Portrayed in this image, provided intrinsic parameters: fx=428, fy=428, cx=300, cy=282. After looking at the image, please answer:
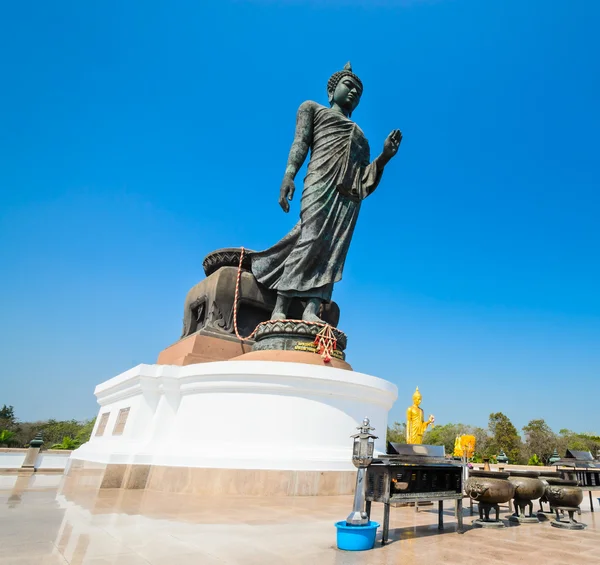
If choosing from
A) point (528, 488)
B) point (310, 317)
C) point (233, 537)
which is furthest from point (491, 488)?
point (310, 317)

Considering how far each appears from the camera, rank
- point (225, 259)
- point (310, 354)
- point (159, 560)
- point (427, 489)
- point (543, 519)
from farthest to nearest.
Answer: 1. point (225, 259)
2. point (310, 354)
3. point (543, 519)
4. point (427, 489)
5. point (159, 560)

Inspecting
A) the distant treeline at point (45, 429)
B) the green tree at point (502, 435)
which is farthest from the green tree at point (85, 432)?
the green tree at point (502, 435)

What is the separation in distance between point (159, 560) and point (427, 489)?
92.3 inches

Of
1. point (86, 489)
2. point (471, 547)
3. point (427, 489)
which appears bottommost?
point (86, 489)

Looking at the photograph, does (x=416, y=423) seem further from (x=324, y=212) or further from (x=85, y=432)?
(x=85, y=432)

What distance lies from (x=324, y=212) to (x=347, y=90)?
3.05 meters

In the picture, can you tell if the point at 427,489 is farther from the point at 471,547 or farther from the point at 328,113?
the point at 328,113

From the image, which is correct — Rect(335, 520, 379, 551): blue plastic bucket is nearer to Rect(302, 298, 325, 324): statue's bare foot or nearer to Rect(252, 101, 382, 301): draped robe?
Rect(302, 298, 325, 324): statue's bare foot

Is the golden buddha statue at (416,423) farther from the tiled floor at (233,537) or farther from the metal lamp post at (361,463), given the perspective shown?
the metal lamp post at (361,463)

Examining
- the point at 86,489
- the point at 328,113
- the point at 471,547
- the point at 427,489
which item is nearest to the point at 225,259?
the point at 328,113

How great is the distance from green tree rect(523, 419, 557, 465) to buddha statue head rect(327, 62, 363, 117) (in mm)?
33391

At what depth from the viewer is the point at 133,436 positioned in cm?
657

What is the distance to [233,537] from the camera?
126 inches

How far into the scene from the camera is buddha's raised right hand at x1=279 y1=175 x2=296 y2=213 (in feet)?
28.0
